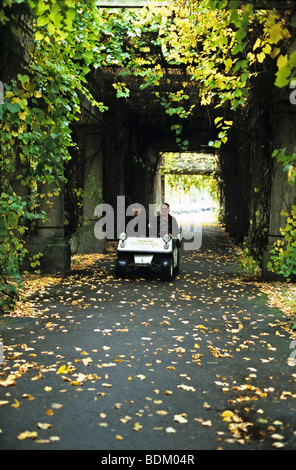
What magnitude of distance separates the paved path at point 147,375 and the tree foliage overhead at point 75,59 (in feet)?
5.02

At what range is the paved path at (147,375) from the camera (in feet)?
11.5

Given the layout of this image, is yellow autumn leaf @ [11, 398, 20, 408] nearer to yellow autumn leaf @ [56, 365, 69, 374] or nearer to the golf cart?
yellow autumn leaf @ [56, 365, 69, 374]

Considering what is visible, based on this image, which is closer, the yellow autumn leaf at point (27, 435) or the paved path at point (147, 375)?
the yellow autumn leaf at point (27, 435)

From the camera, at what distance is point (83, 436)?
3422mm

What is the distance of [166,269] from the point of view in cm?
1083

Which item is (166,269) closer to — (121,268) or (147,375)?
(121,268)

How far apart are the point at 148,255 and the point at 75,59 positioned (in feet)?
15.2

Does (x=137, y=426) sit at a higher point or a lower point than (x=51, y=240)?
lower

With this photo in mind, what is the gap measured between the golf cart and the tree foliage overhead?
2.60 meters

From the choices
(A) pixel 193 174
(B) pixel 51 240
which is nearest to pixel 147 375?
(B) pixel 51 240

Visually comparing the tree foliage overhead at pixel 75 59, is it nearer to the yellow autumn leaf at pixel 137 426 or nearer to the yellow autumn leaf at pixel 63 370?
the yellow autumn leaf at pixel 63 370

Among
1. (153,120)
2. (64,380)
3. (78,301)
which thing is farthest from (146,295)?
(153,120)

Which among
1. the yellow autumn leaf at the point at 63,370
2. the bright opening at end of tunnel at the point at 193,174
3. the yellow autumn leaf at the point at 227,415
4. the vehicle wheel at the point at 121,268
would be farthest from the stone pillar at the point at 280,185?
the bright opening at end of tunnel at the point at 193,174

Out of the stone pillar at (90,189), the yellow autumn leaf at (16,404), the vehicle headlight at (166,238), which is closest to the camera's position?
the yellow autumn leaf at (16,404)
